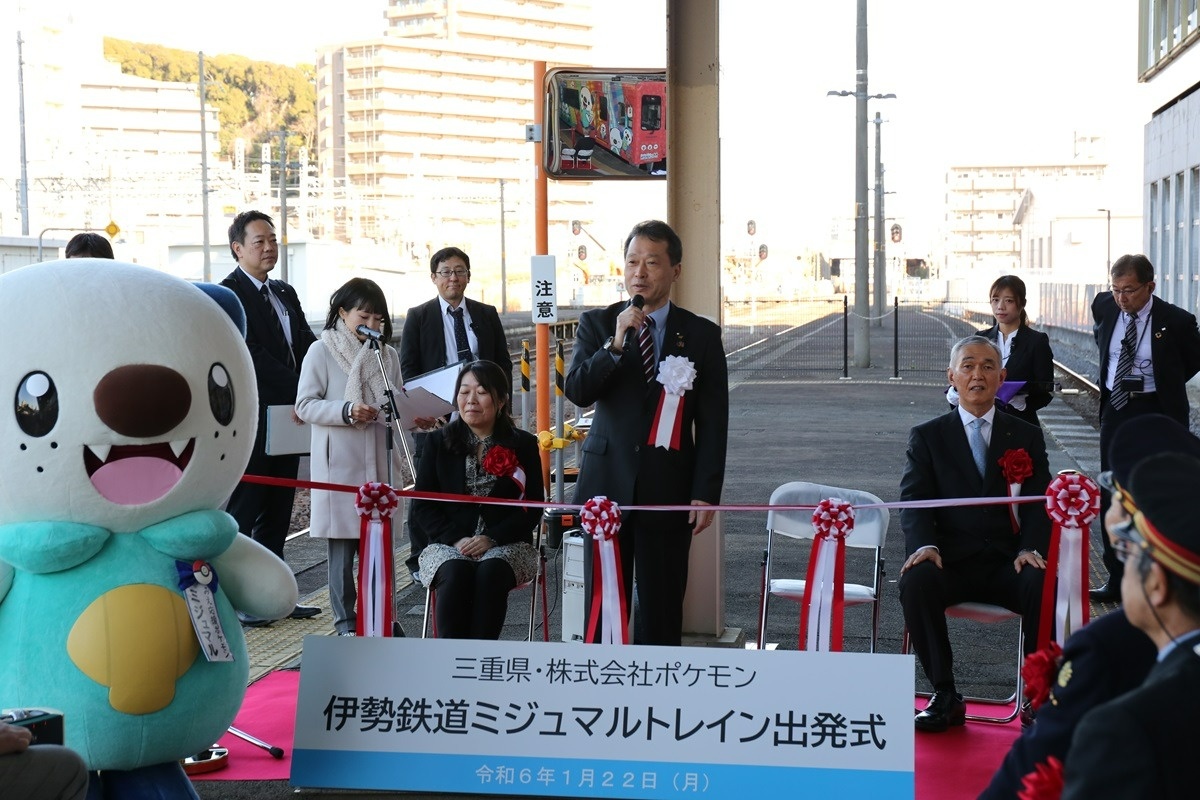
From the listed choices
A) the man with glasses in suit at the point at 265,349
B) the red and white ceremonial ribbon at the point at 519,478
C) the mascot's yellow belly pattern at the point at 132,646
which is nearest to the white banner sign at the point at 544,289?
the man with glasses in suit at the point at 265,349

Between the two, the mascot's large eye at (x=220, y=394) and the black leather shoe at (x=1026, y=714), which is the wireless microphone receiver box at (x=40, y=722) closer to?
the mascot's large eye at (x=220, y=394)

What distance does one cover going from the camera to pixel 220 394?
3877 millimetres

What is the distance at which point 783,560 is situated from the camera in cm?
869

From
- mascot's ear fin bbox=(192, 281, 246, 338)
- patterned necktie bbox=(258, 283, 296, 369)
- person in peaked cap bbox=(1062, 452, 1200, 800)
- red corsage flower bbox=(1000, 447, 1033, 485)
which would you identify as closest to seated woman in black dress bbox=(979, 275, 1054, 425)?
red corsage flower bbox=(1000, 447, 1033, 485)

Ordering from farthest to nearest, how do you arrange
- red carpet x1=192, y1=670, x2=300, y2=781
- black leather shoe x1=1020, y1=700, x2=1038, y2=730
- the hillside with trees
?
the hillside with trees
black leather shoe x1=1020, y1=700, x2=1038, y2=730
red carpet x1=192, y1=670, x2=300, y2=781

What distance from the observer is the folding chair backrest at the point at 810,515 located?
5.62 meters

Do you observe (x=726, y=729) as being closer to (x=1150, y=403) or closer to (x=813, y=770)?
(x=813, y=770)

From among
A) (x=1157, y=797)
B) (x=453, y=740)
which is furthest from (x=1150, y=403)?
(x=1157, y=797)

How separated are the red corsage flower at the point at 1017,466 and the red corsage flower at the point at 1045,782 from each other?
3067 mm

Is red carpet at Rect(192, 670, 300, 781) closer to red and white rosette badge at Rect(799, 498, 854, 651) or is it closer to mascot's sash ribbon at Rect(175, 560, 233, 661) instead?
mascot's sash ribbon at Rect(175, 560, 233, 661)

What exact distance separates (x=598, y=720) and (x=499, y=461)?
5.06 feet

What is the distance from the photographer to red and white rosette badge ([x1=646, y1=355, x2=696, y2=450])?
5.02m

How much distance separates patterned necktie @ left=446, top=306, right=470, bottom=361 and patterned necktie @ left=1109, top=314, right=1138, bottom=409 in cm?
338

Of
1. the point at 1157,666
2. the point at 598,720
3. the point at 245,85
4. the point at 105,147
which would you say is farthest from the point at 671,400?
the point at 245,85
